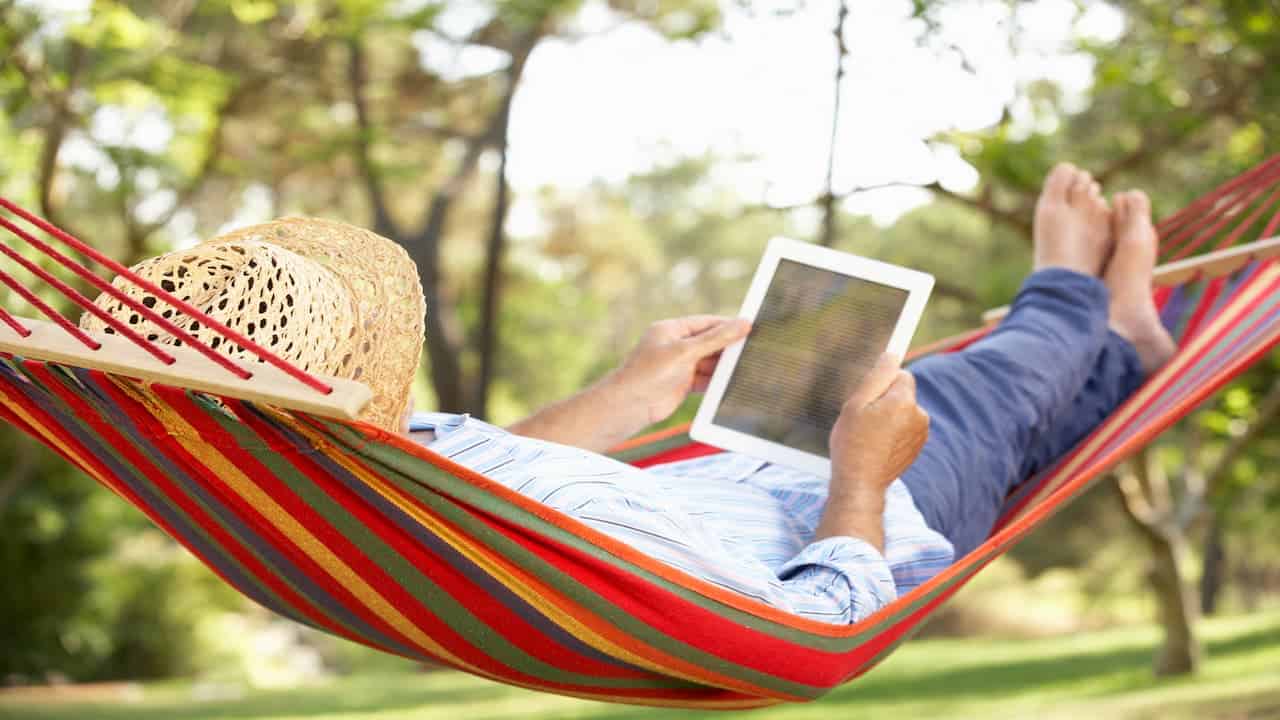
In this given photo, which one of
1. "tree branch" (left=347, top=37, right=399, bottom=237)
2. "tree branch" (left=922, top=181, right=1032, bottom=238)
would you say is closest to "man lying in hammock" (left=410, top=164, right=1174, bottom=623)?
"tree branch" (left=922, top=181, right=1032, bottom=238)

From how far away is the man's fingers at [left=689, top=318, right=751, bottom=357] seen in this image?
1.83 m

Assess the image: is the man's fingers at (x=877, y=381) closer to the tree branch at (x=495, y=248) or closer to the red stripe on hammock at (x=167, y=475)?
the red stripe on hammock at (x=167, y=475)

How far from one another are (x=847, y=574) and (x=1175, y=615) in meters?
4.96

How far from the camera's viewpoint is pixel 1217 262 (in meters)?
2.29

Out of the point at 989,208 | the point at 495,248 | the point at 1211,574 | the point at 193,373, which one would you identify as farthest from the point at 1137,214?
the point at 1211,574

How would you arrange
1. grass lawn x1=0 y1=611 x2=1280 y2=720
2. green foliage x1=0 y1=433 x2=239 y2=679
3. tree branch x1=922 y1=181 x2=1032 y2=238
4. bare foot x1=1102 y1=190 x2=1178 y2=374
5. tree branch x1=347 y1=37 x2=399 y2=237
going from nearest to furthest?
bare foot x1=1102 y1=190 x2=1178 y2=374, tree branch x1=922 y1=181 x2=1032 y2=238, grass lawn x1=0 y1=611 x2=1280 y2=720, green foliage x1=0 y1=433 x2=239 y2=679, tree branch x1=347 y1=37 x2=399 y2=237

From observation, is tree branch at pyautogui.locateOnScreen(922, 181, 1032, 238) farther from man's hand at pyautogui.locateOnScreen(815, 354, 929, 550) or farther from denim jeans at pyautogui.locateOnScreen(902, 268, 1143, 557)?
man's hand at pyautogui.locateOnScreen(815, 354, 929, 550)

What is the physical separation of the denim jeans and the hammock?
19 centimetres

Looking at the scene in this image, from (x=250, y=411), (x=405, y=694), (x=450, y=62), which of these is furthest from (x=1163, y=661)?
(x=450, y=62)

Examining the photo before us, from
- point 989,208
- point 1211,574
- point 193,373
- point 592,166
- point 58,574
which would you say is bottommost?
point 1211,574

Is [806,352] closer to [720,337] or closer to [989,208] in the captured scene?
[720,337]

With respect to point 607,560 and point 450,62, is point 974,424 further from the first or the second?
point 450,62

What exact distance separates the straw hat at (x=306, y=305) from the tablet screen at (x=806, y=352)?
0.59m

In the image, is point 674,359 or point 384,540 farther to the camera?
point 674,359
